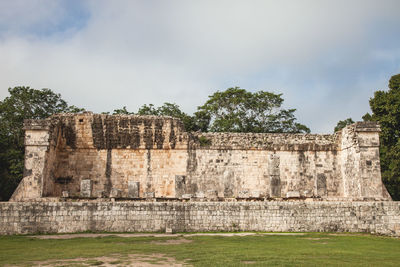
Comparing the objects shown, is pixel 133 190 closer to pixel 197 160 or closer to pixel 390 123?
pixel 197 160

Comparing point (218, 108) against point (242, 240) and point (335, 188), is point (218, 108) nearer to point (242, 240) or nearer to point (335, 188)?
point (335, 188)

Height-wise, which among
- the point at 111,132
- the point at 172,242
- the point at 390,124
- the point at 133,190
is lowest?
the point at 172,242

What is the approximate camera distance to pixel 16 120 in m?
27.3

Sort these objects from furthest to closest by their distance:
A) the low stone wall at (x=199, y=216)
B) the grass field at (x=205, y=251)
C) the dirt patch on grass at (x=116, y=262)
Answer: the low stone wall at (x=199, y=216) < the grass field at (x=205, y=251) < the dirt patch on grass at (x=116, y=262)

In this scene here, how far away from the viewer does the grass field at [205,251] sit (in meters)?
9.45

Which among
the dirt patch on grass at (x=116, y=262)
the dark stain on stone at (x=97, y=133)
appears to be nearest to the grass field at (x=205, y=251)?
the dirt patch on grass at (x=116, y=262)

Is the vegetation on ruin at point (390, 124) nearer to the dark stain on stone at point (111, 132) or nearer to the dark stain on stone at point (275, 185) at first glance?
the dark stain on stone at point (275, 185)

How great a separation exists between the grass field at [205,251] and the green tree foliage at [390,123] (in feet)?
37.7

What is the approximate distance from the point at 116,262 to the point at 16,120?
21.0m

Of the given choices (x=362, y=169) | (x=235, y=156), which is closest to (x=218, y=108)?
(x=235, y=156)

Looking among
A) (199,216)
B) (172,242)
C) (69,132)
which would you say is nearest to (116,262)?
(172,242)

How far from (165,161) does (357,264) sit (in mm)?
13728

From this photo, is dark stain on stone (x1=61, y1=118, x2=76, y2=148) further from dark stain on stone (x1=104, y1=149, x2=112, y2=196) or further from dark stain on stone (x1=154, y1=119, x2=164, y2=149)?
dark stain on stone (x1=154, y1=119, x2=164, y2=149)

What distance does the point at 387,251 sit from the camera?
1177 centimetres
